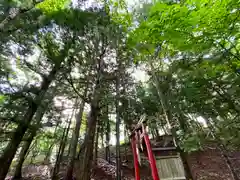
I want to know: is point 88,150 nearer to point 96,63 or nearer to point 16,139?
point 16,139

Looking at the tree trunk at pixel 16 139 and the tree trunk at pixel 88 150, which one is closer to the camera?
the tree trunk at pixel 88 150

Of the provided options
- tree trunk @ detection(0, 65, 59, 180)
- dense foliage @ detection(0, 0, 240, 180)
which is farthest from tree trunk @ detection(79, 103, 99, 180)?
tree trunk @ detection(0, 65, 59, 180)

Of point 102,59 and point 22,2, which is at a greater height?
point 22,2

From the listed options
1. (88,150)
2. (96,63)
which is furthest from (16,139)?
(96,63)

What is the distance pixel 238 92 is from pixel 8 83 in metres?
8.24

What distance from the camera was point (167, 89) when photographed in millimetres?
6852

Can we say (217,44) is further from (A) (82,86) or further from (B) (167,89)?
(A) (82,86)

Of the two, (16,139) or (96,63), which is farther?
(96,63)

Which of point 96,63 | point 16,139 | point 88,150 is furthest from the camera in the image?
point 96,63

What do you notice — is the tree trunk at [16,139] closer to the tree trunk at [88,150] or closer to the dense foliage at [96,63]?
the dense foliage at [96,63]

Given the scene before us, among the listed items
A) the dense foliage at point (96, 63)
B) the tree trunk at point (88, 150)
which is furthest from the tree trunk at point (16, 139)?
the tree trunk at point (88, 150)

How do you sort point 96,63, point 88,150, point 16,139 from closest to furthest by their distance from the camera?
point 88,150 → point 16,139 → point 96,63

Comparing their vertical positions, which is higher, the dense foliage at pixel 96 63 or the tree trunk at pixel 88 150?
the dense foliage at pixel 96 63

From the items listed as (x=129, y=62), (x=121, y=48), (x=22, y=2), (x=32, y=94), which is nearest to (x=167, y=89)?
(x=129, y=62)
